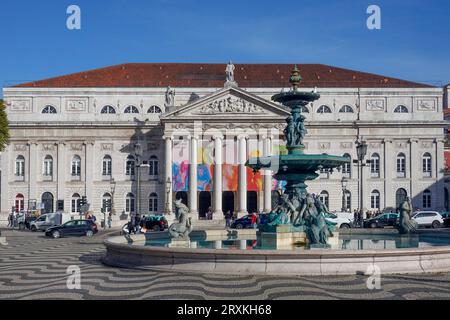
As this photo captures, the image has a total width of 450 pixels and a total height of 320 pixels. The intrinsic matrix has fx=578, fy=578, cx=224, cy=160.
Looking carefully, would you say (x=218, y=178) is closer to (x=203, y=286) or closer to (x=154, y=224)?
(x=154, y=224)

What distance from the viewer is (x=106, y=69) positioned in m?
64.0

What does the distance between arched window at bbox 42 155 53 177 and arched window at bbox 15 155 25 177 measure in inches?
82.3

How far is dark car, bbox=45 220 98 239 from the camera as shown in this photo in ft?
115

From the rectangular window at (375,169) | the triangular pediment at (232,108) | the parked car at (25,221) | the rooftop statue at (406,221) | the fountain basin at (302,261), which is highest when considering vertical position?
the triangular pediment at (232,108)

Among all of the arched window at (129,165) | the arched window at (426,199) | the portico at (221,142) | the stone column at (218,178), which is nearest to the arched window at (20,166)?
the arched window at (129,165)

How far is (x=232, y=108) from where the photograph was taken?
183 feet

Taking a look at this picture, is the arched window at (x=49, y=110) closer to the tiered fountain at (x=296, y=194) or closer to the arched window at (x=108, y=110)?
the arched window at (x=108, y=110)

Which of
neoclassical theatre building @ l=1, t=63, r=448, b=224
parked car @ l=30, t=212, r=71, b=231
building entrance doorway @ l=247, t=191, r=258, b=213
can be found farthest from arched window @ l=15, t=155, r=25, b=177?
building entrance doorway @ l=247, t=191, r=258, b=213

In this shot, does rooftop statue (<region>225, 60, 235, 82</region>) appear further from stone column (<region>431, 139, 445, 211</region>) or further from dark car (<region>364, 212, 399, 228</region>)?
stone column (<region>431, 139, 445, 211</region>)

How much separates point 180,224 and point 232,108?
124 feet

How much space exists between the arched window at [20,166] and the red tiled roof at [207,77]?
25.3 ft

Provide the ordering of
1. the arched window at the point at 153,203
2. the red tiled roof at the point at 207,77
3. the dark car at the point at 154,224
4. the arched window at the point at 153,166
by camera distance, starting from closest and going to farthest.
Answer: the dark car at the point at 154,224 → the arched window at the point at 153,203 → the arched window at the point at 153,166 → the red tiled roof at the point at 207,77

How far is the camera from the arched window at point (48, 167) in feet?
193
